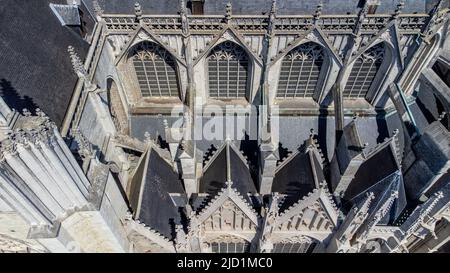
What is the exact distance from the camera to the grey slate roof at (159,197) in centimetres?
1152

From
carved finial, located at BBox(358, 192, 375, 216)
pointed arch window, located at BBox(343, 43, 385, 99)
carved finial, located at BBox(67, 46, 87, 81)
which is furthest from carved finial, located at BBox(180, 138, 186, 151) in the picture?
pointed arch window, located at BBox(343, 43, 385, 99)

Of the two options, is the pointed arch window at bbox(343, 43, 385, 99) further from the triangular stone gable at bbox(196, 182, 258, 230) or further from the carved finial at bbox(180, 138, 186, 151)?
the carved finial at bbox(180, 138, 186, 151)

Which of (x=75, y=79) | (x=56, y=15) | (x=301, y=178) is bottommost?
(x=301, y=178)

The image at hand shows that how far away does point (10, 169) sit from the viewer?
632 centimetres

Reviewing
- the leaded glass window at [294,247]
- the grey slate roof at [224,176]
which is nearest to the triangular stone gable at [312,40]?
the grey slate roof at [224,176]

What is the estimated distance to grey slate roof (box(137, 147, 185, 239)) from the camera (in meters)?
11.5

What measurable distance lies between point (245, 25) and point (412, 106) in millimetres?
8799

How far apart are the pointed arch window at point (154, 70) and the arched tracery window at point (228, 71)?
167 centimetres

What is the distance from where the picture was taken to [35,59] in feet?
33.5

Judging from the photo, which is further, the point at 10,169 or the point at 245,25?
the point at 245,25
